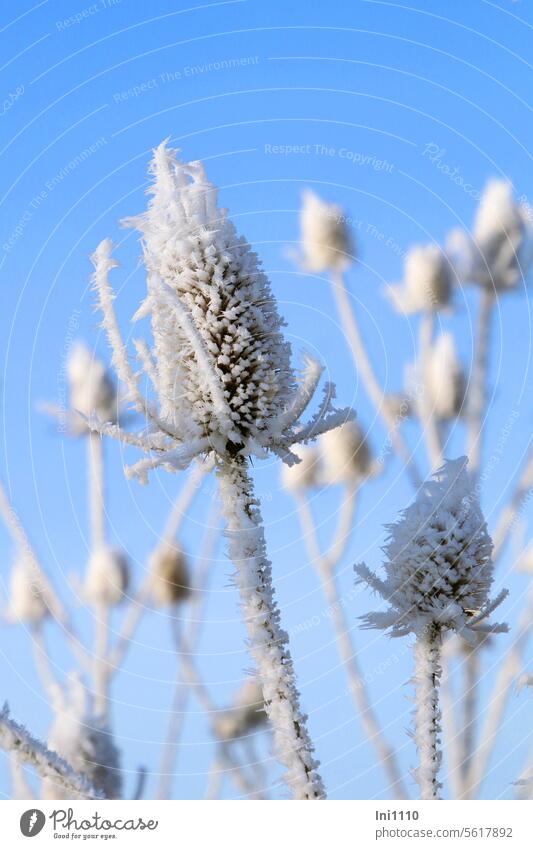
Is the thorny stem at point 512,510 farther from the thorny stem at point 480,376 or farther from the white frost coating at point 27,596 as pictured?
the white frost coating at point 27,596

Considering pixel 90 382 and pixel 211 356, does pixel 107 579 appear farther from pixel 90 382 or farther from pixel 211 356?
pixel 211 356

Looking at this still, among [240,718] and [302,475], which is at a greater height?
[302,475]

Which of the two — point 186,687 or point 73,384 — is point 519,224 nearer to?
point 73,384
